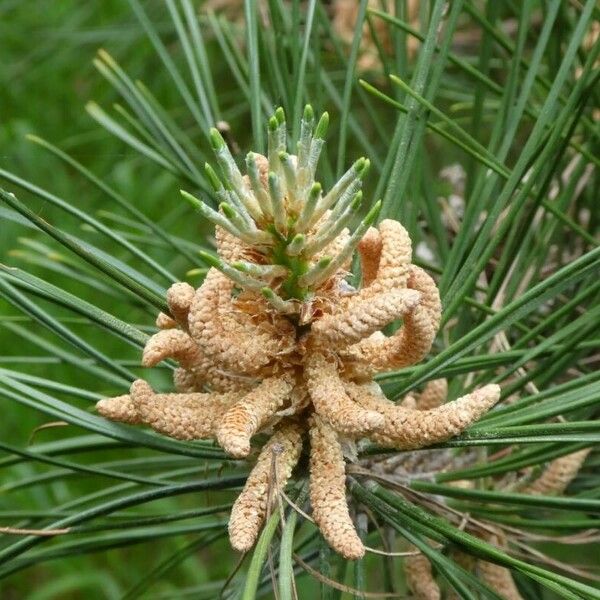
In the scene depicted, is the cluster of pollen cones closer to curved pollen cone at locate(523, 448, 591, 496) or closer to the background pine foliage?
the background pine foliage

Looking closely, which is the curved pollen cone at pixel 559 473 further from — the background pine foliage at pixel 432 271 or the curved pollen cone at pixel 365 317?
the curved pollen cone at pixel 365 317

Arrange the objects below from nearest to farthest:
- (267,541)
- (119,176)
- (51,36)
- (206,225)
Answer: (267,541)
(51,36)
(119,176)
(206,225)

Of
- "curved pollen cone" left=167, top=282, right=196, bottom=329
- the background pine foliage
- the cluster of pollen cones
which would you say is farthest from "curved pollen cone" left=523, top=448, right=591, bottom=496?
"curved pollen cone" left=167, top=282, right=196, bottom=329

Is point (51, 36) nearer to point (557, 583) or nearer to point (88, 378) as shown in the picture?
point (88, 378)

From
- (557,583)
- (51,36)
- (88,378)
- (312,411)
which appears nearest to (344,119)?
(312,411)

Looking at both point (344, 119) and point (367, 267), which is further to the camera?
point (344, 119)

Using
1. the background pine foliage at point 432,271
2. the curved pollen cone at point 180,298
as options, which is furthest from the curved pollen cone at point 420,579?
the curved pollen cone at point 180,298
